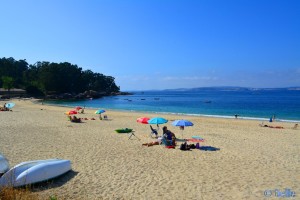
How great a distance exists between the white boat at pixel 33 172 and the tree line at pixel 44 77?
281 feet

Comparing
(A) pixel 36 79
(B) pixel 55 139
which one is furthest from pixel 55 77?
(B) pixel 55 139

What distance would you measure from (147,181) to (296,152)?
8.31 m

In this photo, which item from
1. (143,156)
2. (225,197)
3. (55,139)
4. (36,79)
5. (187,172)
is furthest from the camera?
(36,79)

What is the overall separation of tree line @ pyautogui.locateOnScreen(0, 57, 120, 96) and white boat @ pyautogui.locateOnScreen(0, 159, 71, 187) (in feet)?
Answer: 281

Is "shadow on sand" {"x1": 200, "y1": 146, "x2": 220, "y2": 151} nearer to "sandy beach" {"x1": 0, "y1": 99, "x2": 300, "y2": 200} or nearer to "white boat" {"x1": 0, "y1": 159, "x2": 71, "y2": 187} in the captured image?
"sandy beach" {"x1": 0, "y1": 99, "x2": 300, "y2": 200}

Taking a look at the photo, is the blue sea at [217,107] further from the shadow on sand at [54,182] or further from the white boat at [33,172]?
the white boat at [33,172]

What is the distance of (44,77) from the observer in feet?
331

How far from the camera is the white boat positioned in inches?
324

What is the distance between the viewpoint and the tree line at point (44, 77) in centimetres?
9909

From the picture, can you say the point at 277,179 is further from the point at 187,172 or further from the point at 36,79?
the point at 36,79

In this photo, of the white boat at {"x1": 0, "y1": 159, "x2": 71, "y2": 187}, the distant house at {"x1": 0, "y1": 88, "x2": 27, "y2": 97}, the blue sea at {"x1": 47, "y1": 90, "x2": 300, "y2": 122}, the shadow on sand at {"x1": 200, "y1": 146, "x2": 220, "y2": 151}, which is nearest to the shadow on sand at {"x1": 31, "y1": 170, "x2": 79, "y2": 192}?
the white boat at {"x1": 0, "y1": 159, "x2": 71, "y2": 187}

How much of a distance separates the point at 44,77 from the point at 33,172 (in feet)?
322

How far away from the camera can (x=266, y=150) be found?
14.4 m

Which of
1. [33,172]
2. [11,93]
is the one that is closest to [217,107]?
[33,172]
